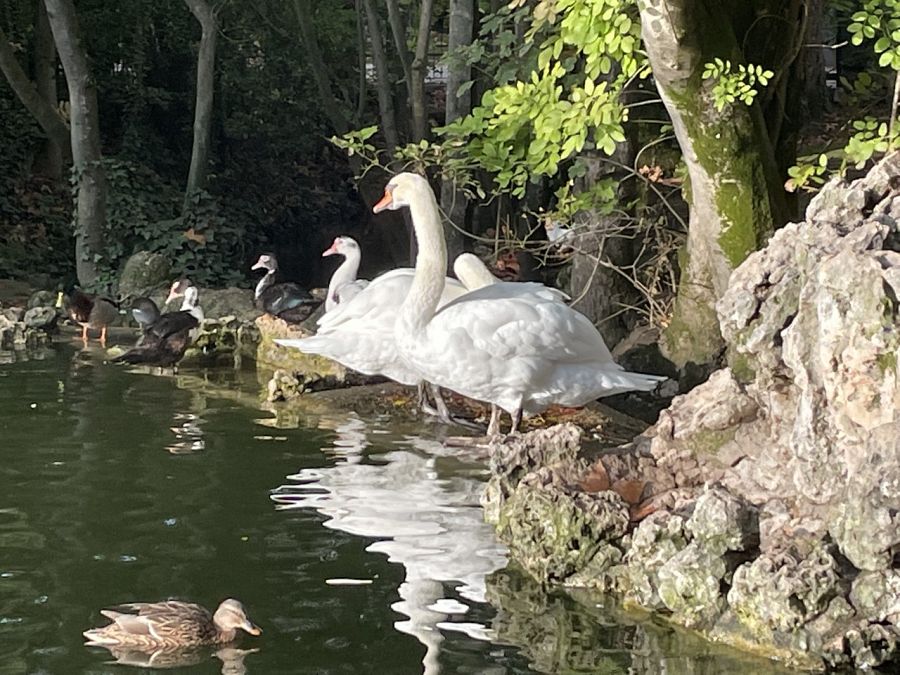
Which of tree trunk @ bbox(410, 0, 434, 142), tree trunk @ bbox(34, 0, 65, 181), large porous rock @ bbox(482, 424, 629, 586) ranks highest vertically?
tree trunk @ bbox(34, 0, 65, 181)

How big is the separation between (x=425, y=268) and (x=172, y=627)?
4.34 meters

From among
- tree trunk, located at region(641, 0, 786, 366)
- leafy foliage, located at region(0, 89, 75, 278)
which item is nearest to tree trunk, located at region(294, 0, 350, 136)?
leafy foliage, located at region(0, 89, 75, 278)

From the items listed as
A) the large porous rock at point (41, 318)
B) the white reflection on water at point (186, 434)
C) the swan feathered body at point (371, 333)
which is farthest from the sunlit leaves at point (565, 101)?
the large porous rock at point (41, 318)

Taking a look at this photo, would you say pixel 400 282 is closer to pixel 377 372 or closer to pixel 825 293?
pixel 377 372

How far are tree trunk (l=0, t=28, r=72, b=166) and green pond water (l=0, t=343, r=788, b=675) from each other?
11213 millimetres

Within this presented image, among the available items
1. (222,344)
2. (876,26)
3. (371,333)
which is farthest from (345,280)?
(876,26)

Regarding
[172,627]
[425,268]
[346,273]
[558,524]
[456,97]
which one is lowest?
[172,627]

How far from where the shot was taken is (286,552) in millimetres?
6152

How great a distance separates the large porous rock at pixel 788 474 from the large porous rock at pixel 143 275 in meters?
13.0

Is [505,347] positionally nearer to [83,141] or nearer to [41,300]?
[41,300]

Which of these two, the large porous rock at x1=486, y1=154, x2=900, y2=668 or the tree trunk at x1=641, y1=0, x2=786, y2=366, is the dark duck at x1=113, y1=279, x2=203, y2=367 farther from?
the large porous rock at x1=486, y1=154, x2=900, y2=668

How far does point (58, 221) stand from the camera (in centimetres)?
2192

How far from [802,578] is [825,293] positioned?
1.16 m

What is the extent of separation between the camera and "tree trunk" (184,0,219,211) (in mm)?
18609
